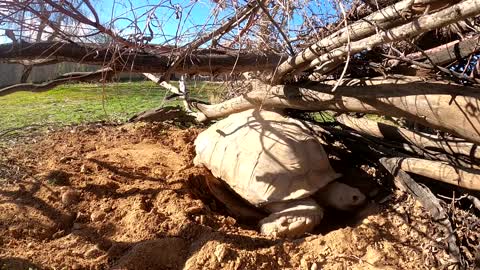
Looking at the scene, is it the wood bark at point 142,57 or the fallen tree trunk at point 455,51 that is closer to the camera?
the wood bark at point 142,57

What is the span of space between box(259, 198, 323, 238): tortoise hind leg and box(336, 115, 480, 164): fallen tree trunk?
1126mm

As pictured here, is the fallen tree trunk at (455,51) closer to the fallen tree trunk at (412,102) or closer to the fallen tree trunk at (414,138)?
the fallen tree trunk at (412,102)

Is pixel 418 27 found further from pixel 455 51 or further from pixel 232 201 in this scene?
pixel 232 201

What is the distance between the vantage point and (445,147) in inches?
160

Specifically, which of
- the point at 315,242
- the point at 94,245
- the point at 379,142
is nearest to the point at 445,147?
the point at 379,142

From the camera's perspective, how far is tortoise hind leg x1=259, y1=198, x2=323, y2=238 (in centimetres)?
400

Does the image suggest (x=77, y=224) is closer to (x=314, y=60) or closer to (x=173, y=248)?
(x=173, y=248)

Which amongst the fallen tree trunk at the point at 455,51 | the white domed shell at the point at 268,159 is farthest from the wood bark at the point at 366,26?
the white domed shell at the point at 268,159

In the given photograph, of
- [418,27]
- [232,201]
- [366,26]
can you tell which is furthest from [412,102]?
[232,201]

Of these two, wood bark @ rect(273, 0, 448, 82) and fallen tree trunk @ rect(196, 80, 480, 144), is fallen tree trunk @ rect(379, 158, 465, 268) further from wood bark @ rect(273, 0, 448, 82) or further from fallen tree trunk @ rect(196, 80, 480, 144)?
wood bark @ rect(273, 0, 448, 82)

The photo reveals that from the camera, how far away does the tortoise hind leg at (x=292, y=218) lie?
4.00 m

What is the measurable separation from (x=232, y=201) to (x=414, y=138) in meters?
1.82

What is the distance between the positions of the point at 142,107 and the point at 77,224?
6.02 m

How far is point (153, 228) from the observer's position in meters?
3.82
